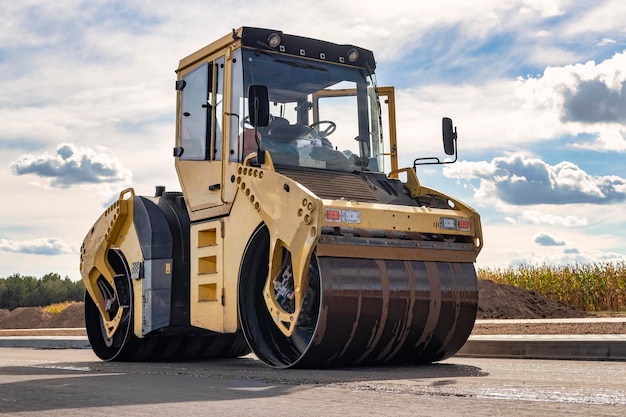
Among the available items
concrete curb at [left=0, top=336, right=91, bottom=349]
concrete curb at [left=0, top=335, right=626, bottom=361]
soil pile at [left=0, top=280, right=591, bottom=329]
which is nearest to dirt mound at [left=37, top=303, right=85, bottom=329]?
concrete curb at [left=0, top=336, right=91, bottom=349]

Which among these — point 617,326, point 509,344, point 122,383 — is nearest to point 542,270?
point 617,326

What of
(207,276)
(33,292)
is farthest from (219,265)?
(33,292)

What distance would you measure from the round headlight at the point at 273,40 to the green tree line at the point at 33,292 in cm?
4017

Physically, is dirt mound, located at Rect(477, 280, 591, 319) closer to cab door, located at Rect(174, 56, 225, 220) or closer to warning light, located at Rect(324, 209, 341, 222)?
cab door, located at Rect(174, 56, 225, 220)

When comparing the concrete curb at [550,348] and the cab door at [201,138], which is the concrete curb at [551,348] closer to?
the concrete curb at [550,348]

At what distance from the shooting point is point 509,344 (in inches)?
460

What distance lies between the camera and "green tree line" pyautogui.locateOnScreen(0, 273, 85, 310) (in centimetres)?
4916

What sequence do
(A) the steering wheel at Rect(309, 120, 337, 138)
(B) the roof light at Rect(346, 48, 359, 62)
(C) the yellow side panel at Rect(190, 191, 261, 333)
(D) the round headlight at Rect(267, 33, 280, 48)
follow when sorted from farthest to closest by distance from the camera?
(B) the roof light at Rect(346, 48, 359, 62)
(A) the steering wheel at Rect(309, 120, 337, 138)
(D) the round headlight at Rect(267, 33, 280, 48)
(C) the yellow side panel at Rect(190, 191, 261, 333)

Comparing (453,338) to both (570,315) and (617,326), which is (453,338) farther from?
(570,315)

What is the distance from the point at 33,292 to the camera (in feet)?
162

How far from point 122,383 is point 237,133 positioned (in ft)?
11.3

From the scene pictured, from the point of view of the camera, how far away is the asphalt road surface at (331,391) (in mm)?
5984

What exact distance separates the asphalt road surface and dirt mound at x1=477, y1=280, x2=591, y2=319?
11.6 meters

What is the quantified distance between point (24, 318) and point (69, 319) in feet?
14.4
